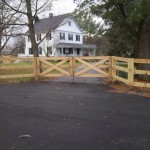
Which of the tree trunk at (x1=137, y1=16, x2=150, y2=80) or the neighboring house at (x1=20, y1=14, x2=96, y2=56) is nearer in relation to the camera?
the tree trunk at (x1=137, y1=16, x2=150, y2=80)

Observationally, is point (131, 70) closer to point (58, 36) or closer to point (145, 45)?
point (145, 45)

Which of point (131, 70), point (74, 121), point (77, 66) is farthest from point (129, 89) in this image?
point (74, 121)

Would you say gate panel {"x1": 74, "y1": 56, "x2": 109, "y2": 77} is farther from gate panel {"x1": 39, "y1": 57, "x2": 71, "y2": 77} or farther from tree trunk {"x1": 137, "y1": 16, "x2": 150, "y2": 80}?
tree trunk {"x1": 137, "y1": 16, "x2": 150, "y2": 80}

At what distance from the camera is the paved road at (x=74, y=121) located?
5.44 metres

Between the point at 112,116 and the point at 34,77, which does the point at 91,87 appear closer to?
the point at 34,77

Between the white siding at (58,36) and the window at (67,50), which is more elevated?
the white siding at (58,36)

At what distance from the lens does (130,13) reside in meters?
13.9

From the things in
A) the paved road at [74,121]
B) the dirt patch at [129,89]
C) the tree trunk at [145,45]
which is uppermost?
the tree trunk at [145,45]

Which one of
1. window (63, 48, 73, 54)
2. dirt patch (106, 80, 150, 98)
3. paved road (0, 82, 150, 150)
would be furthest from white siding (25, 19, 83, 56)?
paved road (0, 82, 150, 150)

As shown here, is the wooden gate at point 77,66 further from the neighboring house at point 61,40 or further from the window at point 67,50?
the window at point 67,50

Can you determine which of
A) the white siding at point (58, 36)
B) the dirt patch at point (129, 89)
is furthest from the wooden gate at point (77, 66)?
the white siding at point (58, 36)

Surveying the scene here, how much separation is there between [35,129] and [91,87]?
679 cm

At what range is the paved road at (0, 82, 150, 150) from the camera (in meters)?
5.44

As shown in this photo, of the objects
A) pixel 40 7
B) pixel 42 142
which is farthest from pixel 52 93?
pixel 40 7
